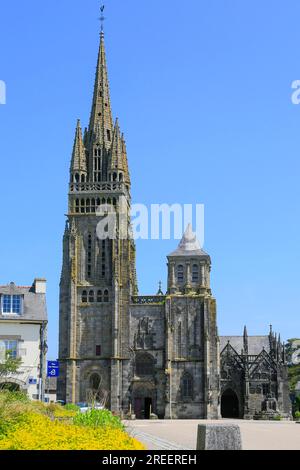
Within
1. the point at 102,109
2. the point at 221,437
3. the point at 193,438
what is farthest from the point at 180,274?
the point at 221,437

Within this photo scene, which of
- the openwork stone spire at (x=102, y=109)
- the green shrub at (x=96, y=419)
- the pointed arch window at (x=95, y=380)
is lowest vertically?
the pointed arch window at (x=95, y=380)

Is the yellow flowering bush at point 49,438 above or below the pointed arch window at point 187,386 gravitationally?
above

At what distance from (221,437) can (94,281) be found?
64.1m

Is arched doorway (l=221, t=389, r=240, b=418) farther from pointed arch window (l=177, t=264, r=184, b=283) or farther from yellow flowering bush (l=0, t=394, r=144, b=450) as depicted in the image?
yellow flowering bush (l=0, t=394, r=144, b=450)

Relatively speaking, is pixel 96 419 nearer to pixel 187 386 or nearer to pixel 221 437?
pixel 221 437

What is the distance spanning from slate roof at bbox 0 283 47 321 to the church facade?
2330 cm

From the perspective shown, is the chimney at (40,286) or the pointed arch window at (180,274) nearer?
the chimney at (40,286)

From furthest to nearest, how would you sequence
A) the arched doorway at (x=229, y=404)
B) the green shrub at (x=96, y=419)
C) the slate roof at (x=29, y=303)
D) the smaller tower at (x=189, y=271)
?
1. the arched doorway at (x=229, y=404)
2. the smaller tower at (x=189, y=271)
3. the slate roof at (x=29, y=303)
4. the green shrub at (x=96, y=419)

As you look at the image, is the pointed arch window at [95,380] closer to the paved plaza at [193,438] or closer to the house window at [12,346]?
the house window at [12,346]

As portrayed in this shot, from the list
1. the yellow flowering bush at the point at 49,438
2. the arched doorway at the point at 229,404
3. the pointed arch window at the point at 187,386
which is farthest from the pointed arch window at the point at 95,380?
the yellow flowering bush at the point at 49,438

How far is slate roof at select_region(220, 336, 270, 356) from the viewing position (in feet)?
322

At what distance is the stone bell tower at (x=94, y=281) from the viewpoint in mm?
77688

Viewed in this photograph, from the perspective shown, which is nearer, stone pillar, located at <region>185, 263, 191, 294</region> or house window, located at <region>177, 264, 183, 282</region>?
stone pillar, located at <region>185, 263, 191, 294</region>

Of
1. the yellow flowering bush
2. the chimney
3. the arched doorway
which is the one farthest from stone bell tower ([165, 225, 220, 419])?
the yellow flowering bush
